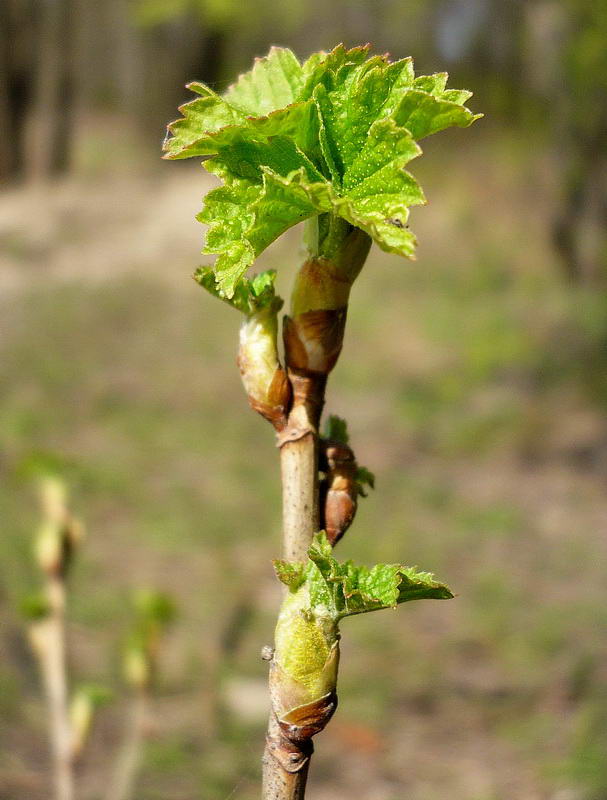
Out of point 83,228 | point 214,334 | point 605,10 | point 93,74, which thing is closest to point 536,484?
point 214,334

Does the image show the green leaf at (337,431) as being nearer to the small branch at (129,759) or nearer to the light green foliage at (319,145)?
the light green foliage at (319,145)

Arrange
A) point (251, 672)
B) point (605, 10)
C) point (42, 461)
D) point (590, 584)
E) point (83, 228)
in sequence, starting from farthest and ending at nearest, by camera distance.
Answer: point (83, 228), point (605, 10), point (590, 584), point (251, 672), point (42, 461)

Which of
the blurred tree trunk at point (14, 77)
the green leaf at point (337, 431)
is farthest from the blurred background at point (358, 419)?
the green leaf at point (337, 431)

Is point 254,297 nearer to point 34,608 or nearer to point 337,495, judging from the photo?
point 337,495

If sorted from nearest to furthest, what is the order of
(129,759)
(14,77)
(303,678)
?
(303,678) → (129,759) → (14,77)

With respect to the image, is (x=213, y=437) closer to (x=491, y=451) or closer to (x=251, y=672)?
(x=491, y=451)

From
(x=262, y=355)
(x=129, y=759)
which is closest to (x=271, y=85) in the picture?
(x=262, y=355)
